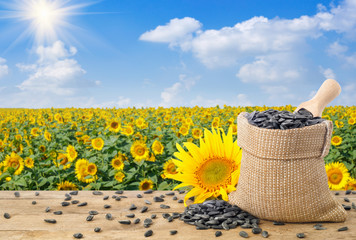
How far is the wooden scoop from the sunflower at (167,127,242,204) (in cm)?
61

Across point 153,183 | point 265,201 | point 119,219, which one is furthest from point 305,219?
point 153,183

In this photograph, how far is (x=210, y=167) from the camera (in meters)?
2.42

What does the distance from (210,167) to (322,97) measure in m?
1.00

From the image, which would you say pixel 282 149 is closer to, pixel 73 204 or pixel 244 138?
pixel 244 138

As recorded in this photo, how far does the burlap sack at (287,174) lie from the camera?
1.94 metres

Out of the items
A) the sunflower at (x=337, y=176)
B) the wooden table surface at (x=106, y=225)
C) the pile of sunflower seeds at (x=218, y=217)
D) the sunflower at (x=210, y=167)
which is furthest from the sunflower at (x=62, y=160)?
the sunflower at (x=337, y=176)

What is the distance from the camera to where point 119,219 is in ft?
7.49

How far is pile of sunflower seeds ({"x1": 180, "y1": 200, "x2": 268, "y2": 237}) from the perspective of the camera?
2.09 metres

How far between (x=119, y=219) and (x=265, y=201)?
945mm

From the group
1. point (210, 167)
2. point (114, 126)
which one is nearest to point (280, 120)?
point (210, 167)

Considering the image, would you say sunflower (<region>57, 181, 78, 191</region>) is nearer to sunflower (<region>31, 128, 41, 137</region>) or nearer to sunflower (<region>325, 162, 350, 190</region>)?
sunflower (<region>31, 128, 41, 137</region>)

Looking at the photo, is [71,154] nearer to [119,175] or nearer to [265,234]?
[119,175]

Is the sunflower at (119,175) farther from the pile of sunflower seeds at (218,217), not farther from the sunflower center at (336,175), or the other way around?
the sunflower center at (336,175)

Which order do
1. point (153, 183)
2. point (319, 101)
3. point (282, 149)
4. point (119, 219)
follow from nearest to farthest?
point (282, 149), point (119, 219), point (319, 101), point (153, 183)
